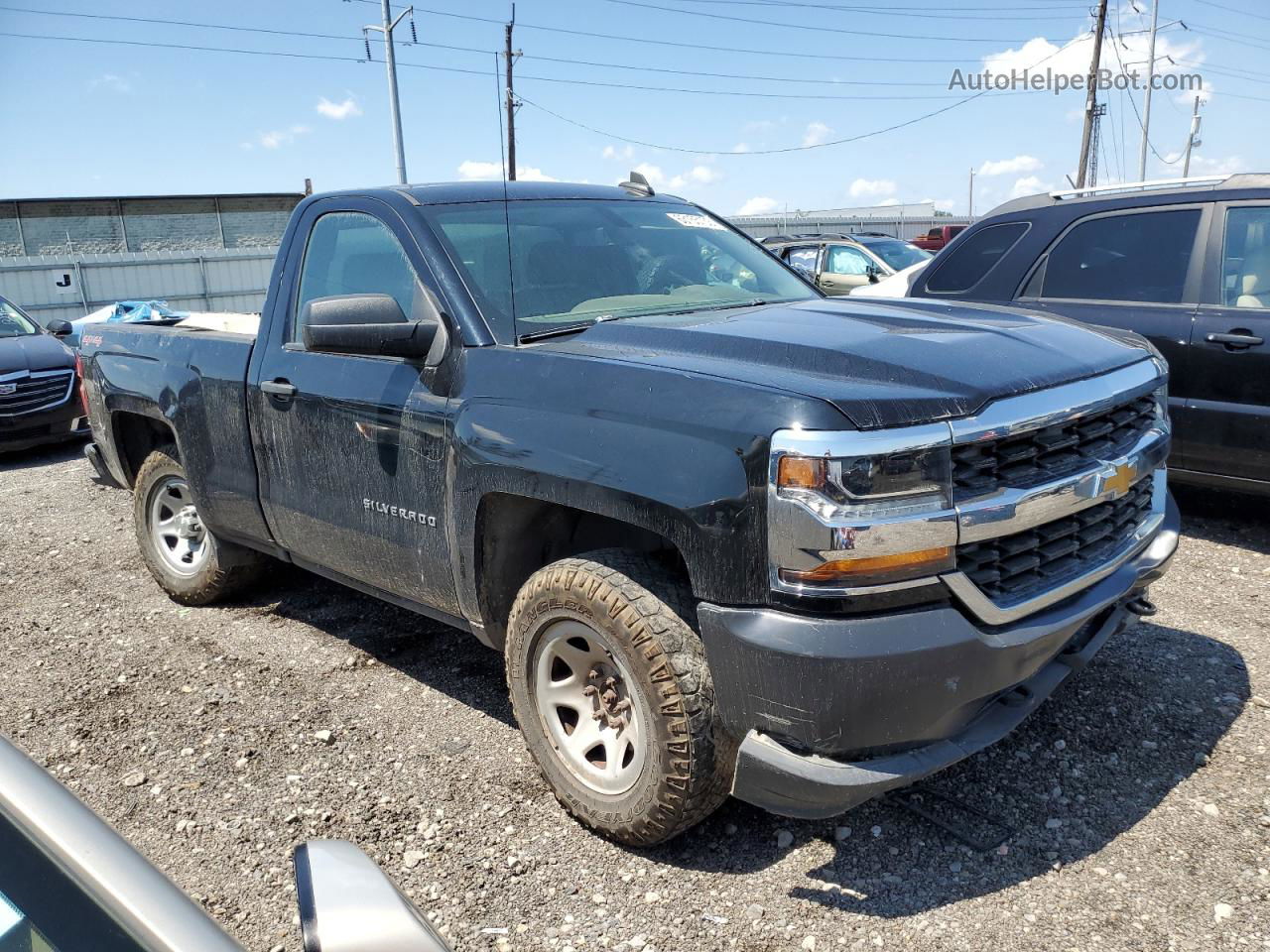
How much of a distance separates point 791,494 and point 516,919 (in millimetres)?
1366

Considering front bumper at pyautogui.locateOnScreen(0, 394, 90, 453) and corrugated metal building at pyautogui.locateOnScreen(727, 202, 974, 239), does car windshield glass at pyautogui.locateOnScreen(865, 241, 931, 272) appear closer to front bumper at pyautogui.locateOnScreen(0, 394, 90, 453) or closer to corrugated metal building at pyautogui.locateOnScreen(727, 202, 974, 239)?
front bumper at pyautogui.locateOnScreen(0, 394, 90, 453)

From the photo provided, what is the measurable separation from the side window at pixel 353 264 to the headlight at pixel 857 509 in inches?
65.6

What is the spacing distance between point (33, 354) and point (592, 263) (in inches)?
324

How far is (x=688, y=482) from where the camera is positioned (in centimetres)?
242

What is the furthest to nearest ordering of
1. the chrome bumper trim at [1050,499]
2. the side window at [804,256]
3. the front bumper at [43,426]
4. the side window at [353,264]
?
the side window at [804,256] → the front bumper at [43,426] → the side window at [353,264] → the chrome bumper trim at [1050,499]

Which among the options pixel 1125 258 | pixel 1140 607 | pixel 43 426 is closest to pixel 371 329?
pixel 1140 607

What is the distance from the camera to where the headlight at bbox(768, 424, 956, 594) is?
2229 millimetres

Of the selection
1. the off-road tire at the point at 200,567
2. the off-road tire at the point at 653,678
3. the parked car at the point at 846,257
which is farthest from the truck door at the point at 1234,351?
the parked car at the point at 846,257

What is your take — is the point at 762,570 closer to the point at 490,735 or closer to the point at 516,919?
the point at 516,919

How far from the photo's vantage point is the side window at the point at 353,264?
348 centimetres

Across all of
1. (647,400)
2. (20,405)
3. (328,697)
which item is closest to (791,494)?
(647,400)

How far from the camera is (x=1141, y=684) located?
3.69 metres

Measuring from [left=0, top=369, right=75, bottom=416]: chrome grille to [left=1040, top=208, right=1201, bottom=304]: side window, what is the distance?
8.78 meters

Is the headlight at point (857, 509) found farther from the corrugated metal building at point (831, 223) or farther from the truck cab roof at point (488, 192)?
the corrugated metal building at point (831, 223)
